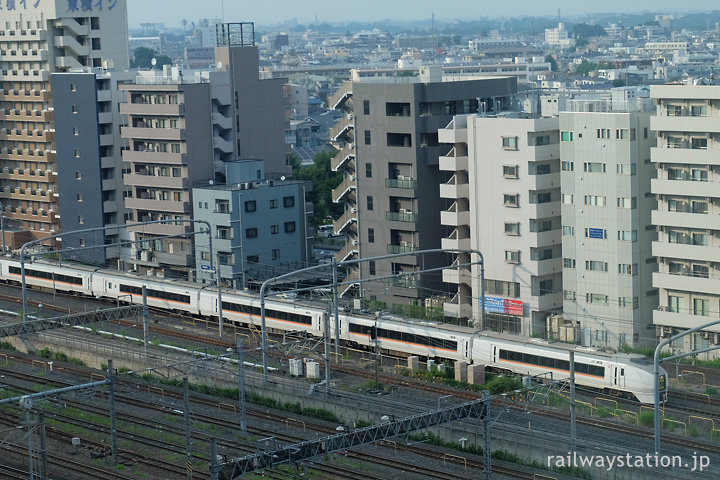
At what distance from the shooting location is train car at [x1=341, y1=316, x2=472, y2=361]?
45.2 metres

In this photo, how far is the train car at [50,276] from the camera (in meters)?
62.4

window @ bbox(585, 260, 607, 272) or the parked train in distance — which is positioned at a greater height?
window @ bbox(585, 260, 607, 272)

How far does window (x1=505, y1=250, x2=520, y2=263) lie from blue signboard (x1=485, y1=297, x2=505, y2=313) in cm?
160

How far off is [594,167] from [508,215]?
436 centimetres

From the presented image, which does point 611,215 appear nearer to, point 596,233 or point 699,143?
point 596,233

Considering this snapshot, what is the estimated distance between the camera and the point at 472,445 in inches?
1411

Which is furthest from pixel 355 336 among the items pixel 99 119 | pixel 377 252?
pixel 99 119

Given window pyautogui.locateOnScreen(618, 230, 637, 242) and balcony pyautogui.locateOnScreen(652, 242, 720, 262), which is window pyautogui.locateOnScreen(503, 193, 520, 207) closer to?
window pyautogui.locateOnScreen(618, 230, 637, 242)

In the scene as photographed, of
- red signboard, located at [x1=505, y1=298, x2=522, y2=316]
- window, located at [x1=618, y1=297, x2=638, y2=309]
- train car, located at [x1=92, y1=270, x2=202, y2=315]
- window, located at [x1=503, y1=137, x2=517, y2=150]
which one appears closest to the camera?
window, located at [x1=618, y1=297, x2=638, y2=309]

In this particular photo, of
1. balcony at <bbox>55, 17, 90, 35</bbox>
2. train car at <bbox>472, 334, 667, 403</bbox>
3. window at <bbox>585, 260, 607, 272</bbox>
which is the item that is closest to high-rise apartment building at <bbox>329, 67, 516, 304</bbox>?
window at <bbox>585, 260, 607, 272</bbox>

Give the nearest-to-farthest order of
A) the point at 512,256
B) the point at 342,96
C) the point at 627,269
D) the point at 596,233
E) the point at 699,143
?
the point at 699,143
the point at 627,269
the point at 596,233
the point at 512,256
the point at 342,96

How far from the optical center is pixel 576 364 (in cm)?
4106

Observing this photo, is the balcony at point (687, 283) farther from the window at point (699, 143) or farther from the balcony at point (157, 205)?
the balcony at point (157, 205)

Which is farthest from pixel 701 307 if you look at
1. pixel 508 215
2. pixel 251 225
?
pixel 251 225
